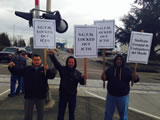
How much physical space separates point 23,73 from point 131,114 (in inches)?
138

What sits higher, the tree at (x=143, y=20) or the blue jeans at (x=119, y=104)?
the tree at (x=143, y=20)

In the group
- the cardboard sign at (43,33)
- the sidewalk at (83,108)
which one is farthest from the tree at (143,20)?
the cardboard sign at (43,33)

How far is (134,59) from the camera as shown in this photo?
434cm

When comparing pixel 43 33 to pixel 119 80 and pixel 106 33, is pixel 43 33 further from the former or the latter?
pixel 119 80

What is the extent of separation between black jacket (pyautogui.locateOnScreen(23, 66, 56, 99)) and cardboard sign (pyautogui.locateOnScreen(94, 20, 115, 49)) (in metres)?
1.58

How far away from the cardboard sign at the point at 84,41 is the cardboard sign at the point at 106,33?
0.87 feet

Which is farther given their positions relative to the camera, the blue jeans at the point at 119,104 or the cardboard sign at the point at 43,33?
the cardboard sign at the point at 43,33

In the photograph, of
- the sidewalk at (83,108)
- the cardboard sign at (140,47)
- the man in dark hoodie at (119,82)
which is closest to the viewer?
the man in dark hoodie at (119,82)

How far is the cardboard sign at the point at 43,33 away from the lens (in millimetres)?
4371

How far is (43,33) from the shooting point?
14.5 feet

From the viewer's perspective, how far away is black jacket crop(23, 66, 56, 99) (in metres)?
3.71

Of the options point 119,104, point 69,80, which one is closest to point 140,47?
point 119,104

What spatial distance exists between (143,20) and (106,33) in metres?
25.6

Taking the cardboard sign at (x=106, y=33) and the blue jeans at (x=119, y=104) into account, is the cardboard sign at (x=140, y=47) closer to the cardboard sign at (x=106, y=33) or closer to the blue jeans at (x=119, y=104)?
the cardboard sign at (x=106, y=33)
